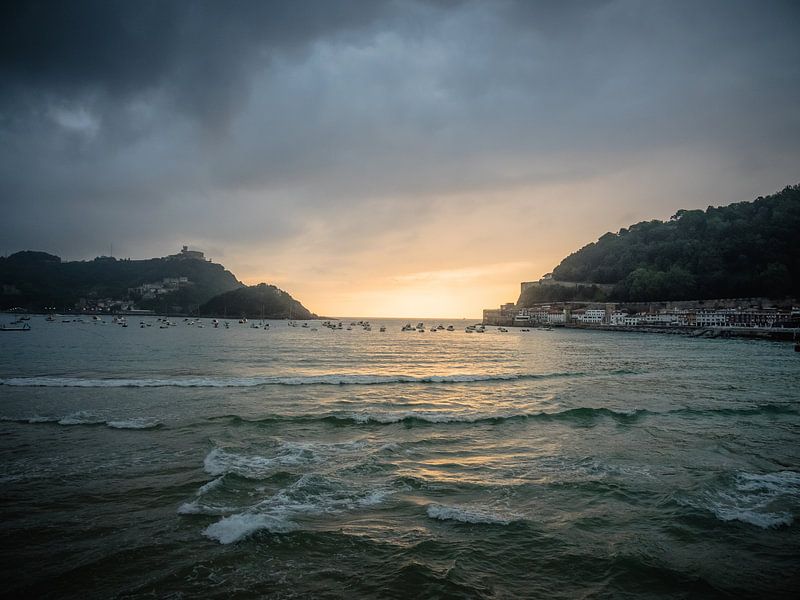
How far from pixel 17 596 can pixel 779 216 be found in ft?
610

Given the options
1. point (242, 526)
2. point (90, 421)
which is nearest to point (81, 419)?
point (90, 421)

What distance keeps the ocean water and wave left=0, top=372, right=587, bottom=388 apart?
406 centimetres

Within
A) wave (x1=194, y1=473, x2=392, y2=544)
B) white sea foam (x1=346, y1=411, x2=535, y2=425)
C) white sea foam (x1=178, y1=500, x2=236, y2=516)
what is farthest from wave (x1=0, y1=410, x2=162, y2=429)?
A: wave (x1=194, y1=473, x2=392, y2=544)

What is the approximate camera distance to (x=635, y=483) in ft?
35.5

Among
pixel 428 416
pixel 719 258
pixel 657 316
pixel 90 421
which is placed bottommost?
pixel 428 416

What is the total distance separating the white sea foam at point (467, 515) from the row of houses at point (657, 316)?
4879 inches

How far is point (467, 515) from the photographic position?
28.9ft

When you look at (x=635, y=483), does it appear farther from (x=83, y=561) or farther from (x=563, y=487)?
(x=83, y=561)

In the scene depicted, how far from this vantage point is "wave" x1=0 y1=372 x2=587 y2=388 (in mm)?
25750

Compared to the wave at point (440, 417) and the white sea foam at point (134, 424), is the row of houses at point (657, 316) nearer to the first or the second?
the wave at point (440, 417)

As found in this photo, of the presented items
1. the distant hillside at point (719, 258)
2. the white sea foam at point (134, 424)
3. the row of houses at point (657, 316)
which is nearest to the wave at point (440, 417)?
the white sea foam at point (134, 424)

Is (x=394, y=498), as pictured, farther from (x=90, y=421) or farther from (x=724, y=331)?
(x=724, y=331)

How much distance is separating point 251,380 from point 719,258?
16040cm

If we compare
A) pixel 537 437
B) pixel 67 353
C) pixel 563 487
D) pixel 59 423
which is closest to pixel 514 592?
pixel 563 487
